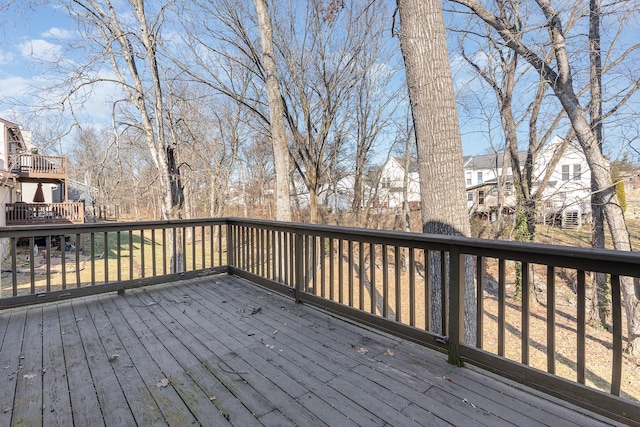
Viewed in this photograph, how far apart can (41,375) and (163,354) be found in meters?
0.73

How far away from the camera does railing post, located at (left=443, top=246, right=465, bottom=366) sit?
7.38 feet

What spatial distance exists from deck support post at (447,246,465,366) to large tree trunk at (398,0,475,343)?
2.84 feet

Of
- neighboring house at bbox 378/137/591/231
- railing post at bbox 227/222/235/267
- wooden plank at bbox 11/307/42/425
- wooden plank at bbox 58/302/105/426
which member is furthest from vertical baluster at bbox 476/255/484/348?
neighboring house at bbox 378/137/591/231

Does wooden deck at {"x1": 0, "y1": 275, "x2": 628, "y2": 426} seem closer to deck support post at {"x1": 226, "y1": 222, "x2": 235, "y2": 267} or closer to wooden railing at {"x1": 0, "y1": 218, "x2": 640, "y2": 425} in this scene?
wooden railing at {"x1": 0, "y1": 218, "x2": 640, "y2": 425}

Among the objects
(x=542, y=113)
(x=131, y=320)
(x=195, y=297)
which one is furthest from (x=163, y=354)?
(x=542, y=113)

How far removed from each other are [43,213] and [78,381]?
1658 cm

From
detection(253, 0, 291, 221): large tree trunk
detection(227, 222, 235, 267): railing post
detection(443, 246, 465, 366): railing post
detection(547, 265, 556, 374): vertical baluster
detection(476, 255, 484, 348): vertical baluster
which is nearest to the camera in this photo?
detection(547, 265, 556, 374): vertical baluster

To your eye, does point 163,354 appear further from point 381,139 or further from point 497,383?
point 381,139

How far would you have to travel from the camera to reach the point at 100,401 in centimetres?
192

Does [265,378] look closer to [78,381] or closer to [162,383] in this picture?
[162,383]

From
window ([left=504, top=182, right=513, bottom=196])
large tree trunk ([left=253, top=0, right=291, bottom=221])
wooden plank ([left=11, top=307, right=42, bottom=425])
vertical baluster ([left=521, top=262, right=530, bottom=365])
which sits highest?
large tree trunk ([left=253, top=0, right=291, bottom=221])

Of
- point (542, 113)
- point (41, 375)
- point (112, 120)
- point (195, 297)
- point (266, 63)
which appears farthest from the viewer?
point (542, 113)

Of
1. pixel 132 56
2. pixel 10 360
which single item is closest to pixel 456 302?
pixel 10 360

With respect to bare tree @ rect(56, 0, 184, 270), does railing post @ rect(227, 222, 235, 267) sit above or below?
below
